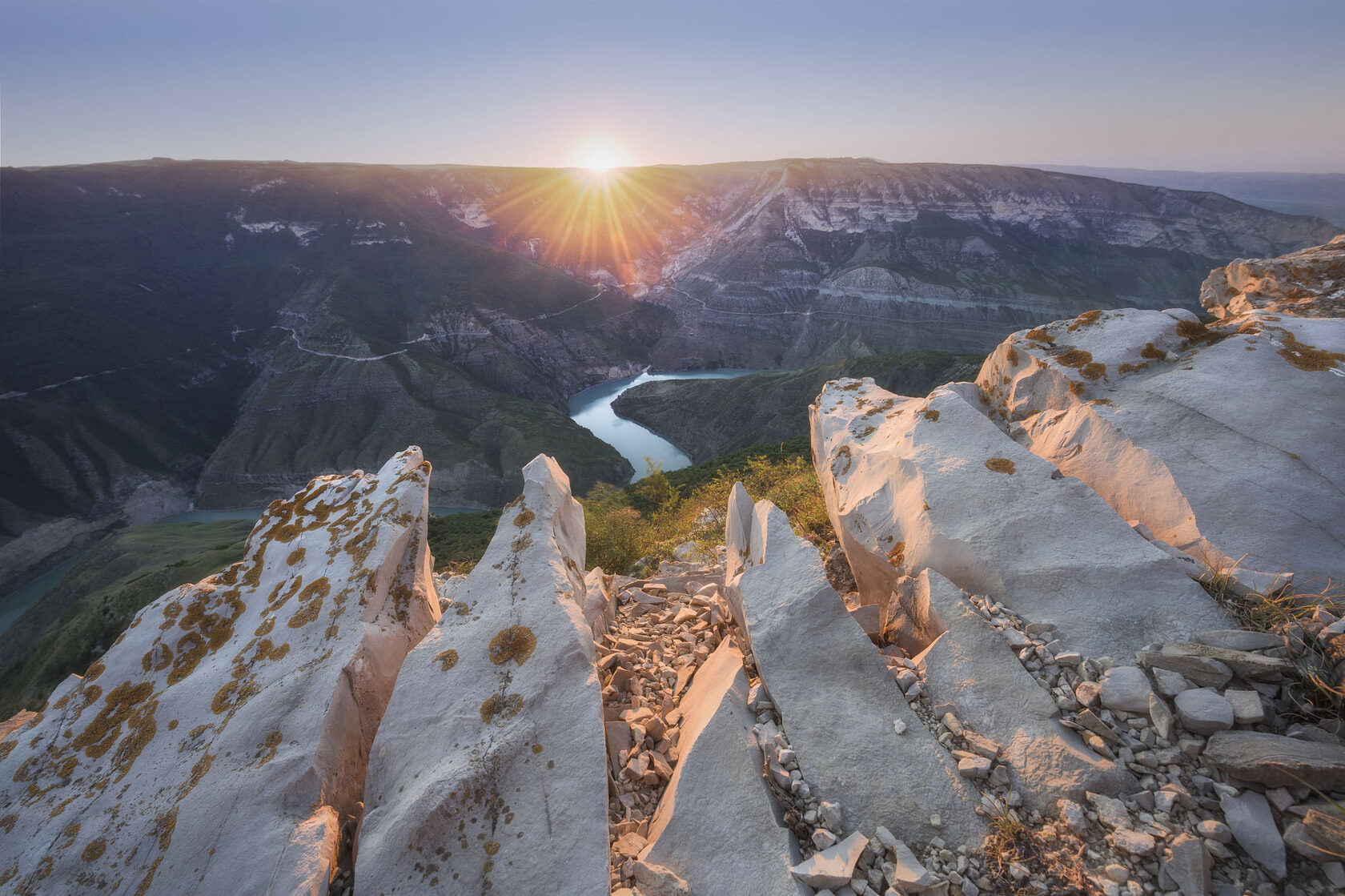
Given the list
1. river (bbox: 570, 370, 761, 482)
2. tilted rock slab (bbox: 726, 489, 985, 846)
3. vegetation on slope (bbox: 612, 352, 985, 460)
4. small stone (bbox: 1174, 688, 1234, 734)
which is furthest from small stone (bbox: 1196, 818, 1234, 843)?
river (bbox: 570, 370, 761, 482)

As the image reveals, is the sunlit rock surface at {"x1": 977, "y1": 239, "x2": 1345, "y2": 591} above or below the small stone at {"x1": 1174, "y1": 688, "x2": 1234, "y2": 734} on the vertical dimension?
above

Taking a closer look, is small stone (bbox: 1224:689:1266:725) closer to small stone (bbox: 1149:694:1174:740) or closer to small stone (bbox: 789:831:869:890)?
small stone (bbox: 1149:694:1174:740)

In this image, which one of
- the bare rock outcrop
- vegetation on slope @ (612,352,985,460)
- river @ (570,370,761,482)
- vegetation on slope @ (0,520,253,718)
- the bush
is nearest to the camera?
the bare rock outcrop

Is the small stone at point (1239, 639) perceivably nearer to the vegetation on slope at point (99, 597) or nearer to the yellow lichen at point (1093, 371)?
the yellow lichen at point (1093, 371)

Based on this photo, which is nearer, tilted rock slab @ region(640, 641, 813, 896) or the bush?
tilted rock slab @ region(640, 641, 813, 896)

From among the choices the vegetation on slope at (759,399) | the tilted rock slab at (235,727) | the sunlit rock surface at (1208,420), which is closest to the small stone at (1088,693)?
the sunlit rock surface at (1208,420)

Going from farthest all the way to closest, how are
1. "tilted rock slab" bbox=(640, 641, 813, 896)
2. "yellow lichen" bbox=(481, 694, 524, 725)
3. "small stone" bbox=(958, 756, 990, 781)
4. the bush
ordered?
the bush → "yellow lichen" bbox=(481, 694, 524, 725) → "small stone" bbox=(958, 756, 990, 781) → "tilted rock slab" bbox=(640, 641, 813, 896)

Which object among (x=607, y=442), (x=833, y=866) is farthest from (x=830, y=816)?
(x=607, y=442)
